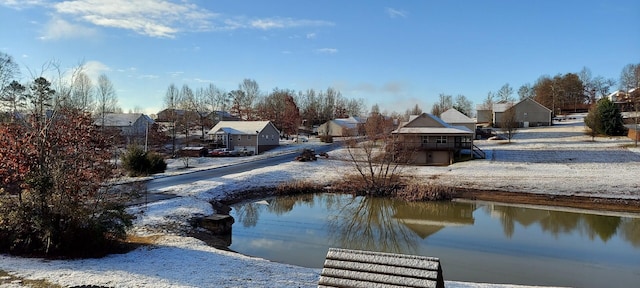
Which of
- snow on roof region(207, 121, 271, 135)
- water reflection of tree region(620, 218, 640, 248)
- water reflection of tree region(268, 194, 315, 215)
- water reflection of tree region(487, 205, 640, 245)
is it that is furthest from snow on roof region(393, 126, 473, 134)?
water reflection of tree region(620, 218, 640, 248)

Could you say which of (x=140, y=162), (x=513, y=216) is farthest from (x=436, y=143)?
(x=140, y=162)

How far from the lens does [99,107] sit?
6281 cm

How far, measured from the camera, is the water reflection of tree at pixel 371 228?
1680 centimetres

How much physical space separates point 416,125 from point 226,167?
20.3m

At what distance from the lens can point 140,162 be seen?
1272 inches

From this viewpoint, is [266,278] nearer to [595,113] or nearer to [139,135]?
[139,135]

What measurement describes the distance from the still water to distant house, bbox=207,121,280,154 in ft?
89.4

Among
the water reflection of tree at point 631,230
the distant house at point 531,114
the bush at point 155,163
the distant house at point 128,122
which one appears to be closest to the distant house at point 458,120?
the distant house at point 531,114

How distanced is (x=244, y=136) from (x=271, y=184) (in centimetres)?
2458

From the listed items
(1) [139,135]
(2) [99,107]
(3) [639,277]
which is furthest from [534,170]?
(2) [99,107]

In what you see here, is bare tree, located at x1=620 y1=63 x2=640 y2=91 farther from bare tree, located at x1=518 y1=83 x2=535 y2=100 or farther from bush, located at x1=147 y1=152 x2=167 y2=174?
bush, located at x1=147 y1=152 x2=167 y2=174

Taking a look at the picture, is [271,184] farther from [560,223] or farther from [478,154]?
[478,154]

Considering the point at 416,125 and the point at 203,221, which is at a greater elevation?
the point at 416,125

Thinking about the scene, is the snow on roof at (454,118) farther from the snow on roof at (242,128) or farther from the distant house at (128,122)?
the distant house at (128,122)
